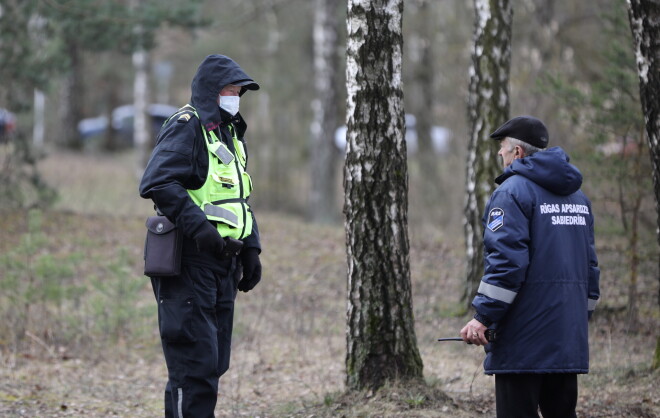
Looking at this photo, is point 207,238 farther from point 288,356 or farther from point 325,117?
point 325,117

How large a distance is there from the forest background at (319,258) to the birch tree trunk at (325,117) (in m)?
0.62

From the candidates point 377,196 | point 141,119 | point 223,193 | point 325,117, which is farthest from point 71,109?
point 223,193

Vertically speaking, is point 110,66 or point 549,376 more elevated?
point 110,66

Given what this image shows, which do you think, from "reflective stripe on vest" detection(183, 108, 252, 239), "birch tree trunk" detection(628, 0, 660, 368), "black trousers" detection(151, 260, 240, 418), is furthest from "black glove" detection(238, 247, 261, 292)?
"birch tree trunk" detection(628, 0, 660, 368)

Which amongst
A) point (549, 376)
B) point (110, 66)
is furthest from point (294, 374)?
point (110, 66)

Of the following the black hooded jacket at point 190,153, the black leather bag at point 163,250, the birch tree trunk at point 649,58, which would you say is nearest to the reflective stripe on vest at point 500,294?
the black hooded jacket at point 190,153

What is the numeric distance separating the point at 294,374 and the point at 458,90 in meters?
11.2

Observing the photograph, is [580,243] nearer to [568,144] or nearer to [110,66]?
[568,144]

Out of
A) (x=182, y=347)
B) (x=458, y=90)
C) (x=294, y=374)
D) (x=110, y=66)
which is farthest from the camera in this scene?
(x=110, y=66)

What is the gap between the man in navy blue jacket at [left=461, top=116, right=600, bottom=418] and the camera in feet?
13.5

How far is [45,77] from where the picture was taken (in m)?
14.9

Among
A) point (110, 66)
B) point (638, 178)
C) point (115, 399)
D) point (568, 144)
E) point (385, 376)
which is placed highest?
point (110, 66)

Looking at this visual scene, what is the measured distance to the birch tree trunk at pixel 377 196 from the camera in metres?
5.54

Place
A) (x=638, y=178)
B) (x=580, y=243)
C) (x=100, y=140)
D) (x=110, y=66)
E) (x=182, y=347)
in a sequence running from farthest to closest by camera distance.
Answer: (x=100, y=140)
(x=110, y=66)
(x=638, y=178)
(x=182, y=347)
(x=580, y=243)
